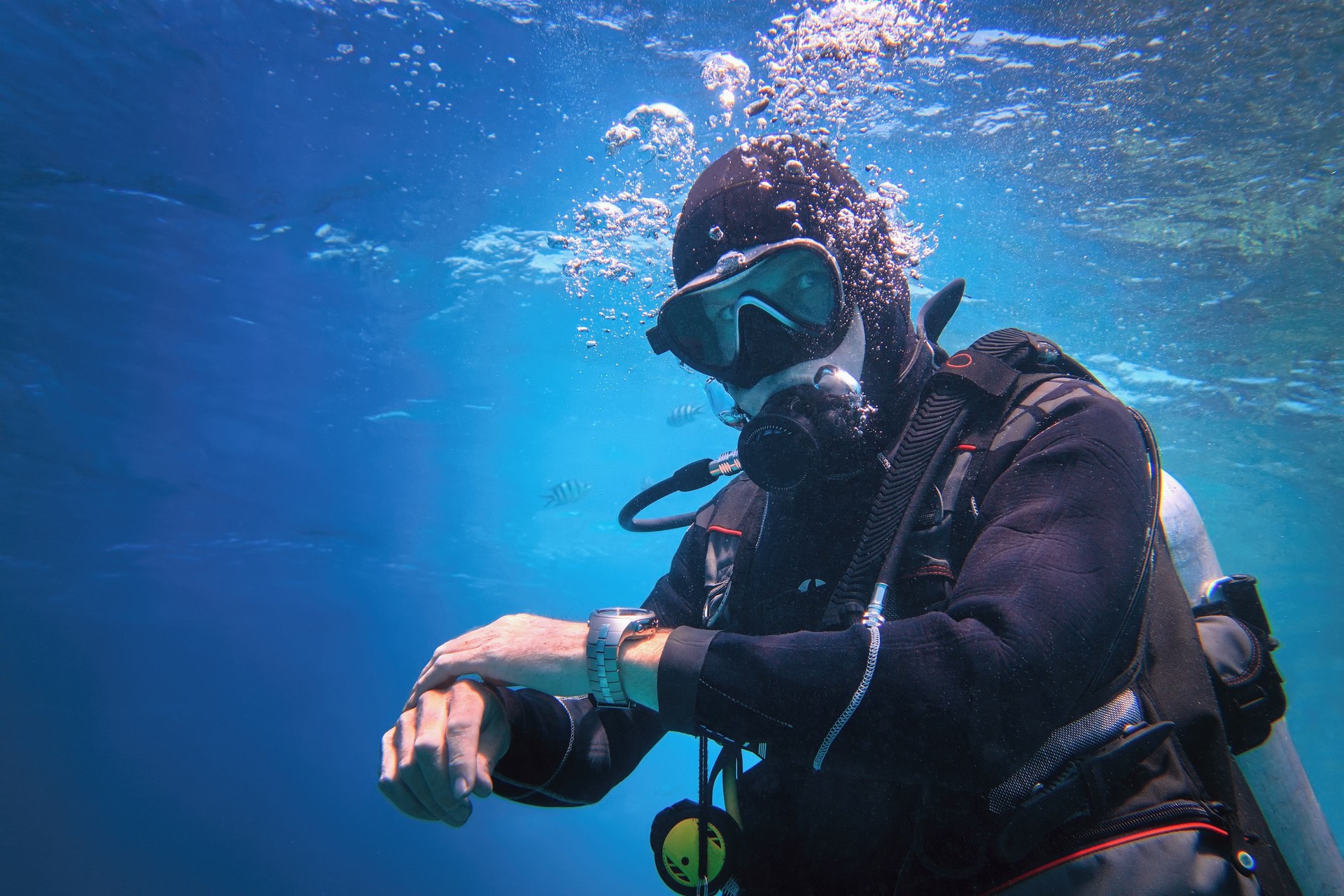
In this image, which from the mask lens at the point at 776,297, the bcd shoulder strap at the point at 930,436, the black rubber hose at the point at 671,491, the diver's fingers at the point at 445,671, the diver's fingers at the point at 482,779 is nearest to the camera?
the diver's fingers at the point at 482,779

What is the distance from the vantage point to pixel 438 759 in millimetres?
1546

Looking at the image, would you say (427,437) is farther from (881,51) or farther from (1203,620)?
(1203,620)

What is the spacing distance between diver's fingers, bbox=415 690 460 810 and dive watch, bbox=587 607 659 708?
43 centimetres

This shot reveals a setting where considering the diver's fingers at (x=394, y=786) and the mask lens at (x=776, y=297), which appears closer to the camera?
the diver's fingers at (x=394, y=786)

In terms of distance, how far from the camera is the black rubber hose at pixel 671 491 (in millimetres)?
3041

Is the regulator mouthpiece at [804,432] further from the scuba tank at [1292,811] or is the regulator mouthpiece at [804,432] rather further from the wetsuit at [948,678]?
the scuba tank at [1292,811]

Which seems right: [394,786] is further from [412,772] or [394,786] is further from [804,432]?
[804,432]

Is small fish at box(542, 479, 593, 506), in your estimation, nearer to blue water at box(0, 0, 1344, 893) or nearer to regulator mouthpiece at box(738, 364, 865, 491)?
blue water at box(0, 0, 1344, 893)

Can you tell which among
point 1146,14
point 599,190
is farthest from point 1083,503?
point 599,190

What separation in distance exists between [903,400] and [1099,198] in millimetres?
10686

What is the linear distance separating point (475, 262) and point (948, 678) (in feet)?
42.3

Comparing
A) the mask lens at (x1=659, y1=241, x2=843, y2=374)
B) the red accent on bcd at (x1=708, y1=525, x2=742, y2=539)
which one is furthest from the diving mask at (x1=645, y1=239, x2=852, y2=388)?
the red accent on bcd at (x1=708, y1=525, x2=742, y2=539)

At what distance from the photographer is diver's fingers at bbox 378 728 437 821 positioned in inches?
61.9

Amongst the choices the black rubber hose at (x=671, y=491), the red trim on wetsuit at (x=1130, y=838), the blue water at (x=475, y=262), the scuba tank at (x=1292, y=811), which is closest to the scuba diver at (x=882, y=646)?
the red trim on wetsuit at (x=1130, y=838)
